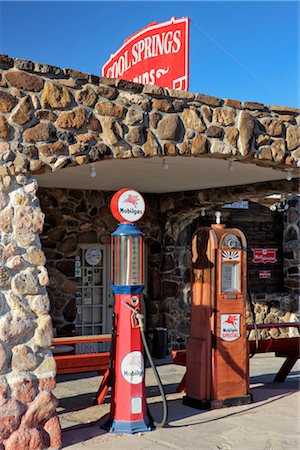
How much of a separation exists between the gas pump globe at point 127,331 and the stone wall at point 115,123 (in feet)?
2.15

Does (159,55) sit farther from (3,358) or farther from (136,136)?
(3,358)

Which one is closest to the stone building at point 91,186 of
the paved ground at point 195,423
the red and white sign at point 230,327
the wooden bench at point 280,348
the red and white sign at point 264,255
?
the paved ground at point 195,423

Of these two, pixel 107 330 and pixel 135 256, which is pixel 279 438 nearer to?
pixel 135 256

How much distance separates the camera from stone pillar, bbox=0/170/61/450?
564 centimetres

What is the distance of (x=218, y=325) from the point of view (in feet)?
24.4

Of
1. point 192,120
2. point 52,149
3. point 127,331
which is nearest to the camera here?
point 52,149

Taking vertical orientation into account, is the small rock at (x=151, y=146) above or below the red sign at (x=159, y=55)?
below

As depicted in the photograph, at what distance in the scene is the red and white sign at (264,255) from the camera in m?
13.3

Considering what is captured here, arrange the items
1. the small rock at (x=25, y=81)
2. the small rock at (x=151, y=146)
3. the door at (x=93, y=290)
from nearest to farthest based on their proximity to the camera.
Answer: the small rock at (x=25, y=81) → the small rock at (x=151, y=146) → the door at (x=93, y=290)

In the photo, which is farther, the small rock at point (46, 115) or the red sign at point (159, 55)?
the red sign at point (159, 55)

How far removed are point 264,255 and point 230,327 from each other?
6.08m

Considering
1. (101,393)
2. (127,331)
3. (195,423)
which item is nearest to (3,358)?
(127,331)

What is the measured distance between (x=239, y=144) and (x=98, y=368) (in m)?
3.03

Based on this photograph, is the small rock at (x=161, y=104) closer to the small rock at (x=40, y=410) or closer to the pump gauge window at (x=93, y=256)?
the small rock at (x=40, y=410)
